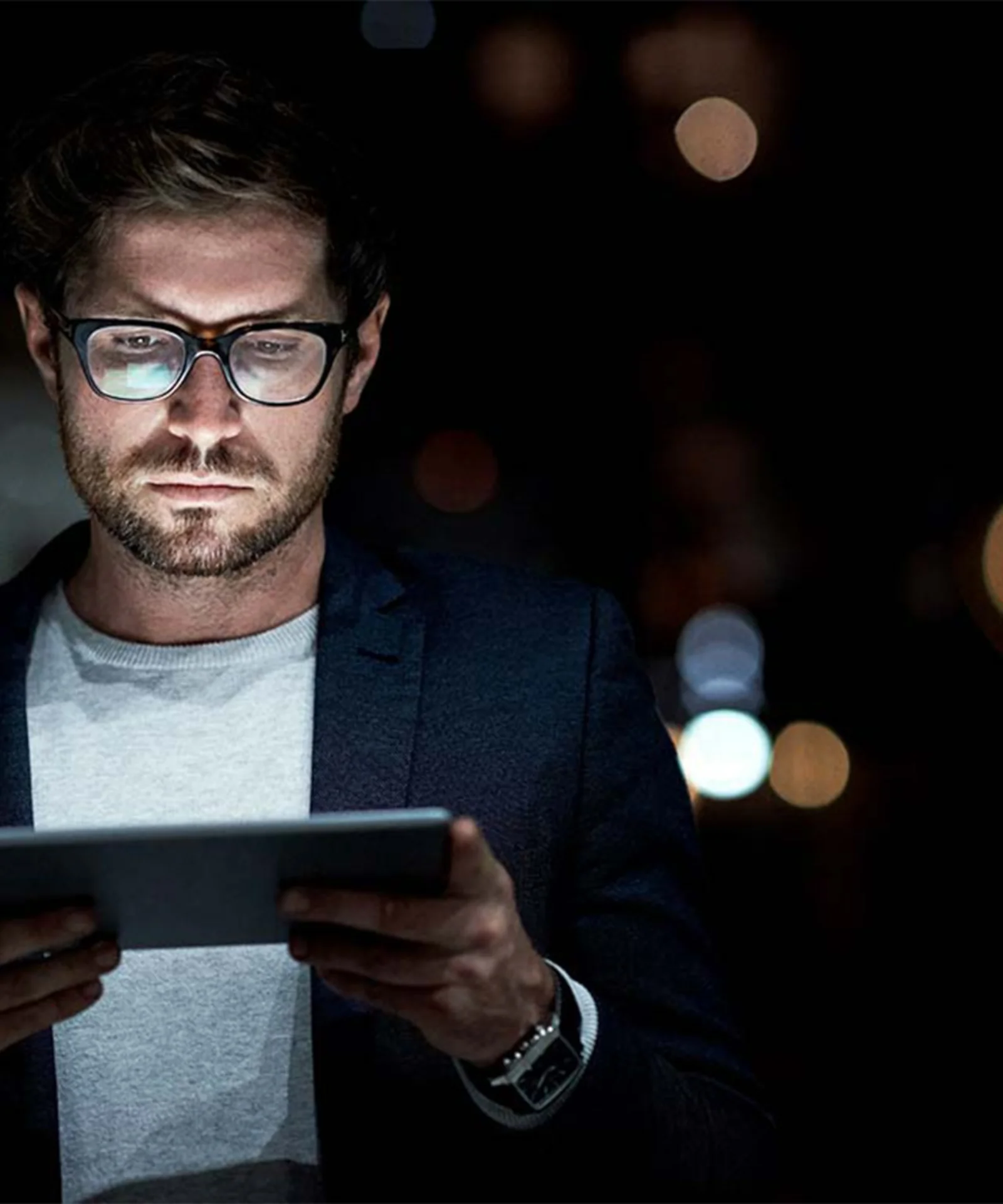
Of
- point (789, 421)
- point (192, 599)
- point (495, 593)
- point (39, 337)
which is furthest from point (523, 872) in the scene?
point (789, 421)

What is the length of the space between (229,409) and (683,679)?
14.4 feet

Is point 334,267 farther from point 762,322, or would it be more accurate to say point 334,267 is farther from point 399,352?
point 762,322

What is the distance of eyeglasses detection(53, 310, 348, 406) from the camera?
80.1 inches

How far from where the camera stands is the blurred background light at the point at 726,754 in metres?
4.74

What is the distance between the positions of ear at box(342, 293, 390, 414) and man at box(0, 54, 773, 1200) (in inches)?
1.5

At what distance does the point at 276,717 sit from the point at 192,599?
217mm

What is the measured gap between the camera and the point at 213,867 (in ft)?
4.52

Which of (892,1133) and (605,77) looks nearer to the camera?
(605,77)

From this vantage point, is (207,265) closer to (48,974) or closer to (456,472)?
(48,974)

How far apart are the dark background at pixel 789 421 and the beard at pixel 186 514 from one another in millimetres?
1243

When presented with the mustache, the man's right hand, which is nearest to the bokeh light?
the mustache

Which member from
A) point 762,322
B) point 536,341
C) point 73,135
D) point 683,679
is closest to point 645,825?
point 73,135

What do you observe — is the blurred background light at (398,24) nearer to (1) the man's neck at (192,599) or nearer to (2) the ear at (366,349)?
(2) the ear at (366,349)

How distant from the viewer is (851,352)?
4242 millimetres
